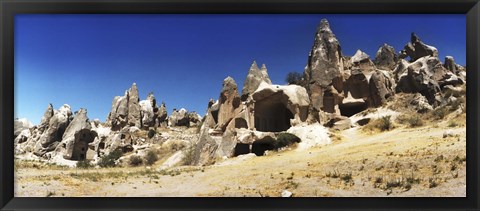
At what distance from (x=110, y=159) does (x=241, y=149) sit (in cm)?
945

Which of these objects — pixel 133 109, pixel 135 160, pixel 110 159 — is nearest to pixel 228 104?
pixel 135 160

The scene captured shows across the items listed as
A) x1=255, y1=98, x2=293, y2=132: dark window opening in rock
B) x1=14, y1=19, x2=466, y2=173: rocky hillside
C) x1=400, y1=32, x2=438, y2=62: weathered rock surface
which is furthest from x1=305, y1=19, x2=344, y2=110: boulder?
x1=400, y1=32, x2=438, y2=62: weathered rock surface

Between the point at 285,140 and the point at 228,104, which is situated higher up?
the point at 228,104

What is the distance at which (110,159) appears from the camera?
1008 inches

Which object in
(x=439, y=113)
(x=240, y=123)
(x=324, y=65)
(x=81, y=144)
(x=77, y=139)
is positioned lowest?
(x=81, y=144)

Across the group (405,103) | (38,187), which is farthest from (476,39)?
(405,103)

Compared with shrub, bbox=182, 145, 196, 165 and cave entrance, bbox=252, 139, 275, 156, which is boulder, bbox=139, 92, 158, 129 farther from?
cave entrance, bbox=252, 139, 275, 156

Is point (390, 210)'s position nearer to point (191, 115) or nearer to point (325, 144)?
point (325, 144)

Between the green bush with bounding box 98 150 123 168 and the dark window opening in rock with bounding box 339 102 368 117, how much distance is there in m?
14.0

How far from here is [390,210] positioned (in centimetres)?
779

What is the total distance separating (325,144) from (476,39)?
40.3ft

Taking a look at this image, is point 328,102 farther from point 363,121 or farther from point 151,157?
point 151,157

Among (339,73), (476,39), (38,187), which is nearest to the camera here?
(476,39)

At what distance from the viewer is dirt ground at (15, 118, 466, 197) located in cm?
1041
